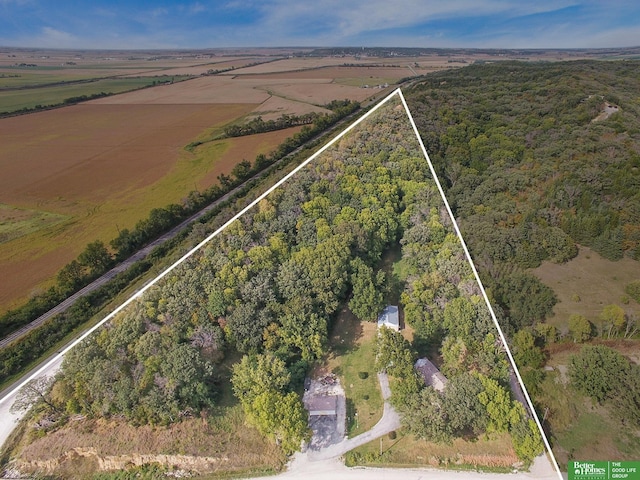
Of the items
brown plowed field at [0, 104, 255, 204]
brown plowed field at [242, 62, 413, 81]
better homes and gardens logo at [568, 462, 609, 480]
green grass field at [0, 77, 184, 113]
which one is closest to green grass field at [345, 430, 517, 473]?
better homes and gardens logo at [568, 462, 609, 480]

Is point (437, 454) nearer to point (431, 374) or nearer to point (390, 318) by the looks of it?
point (431, 374)

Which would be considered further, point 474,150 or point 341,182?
point 474,150

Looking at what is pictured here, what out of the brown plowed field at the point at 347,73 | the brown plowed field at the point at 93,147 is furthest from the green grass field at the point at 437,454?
the brown plowed field at the point at 347,73

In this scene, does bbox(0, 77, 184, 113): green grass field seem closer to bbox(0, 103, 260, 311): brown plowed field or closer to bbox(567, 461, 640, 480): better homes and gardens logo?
bbox(0, 103, 260, 311): brown plowed field

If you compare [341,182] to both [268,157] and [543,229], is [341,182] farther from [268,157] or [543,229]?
[268,157]

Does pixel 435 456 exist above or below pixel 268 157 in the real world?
below

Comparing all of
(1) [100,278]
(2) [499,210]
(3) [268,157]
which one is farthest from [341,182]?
(3) [268,157]

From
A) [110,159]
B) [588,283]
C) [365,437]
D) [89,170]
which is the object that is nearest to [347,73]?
[110,159]
